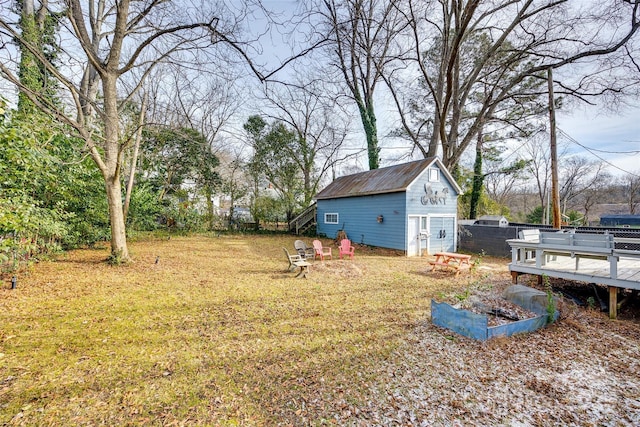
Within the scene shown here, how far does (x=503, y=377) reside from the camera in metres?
3.30

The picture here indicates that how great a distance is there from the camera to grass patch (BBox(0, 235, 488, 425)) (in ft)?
8.62

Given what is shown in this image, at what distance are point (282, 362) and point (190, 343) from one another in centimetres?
→ 147

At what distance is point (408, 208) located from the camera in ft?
40.1

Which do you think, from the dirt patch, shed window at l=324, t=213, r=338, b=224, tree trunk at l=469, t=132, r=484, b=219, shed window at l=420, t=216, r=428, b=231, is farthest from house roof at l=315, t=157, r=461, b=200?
tree trunk at l=469, t=132, r=484, b=219

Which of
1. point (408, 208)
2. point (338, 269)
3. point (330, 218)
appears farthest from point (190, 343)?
point (330, 218)

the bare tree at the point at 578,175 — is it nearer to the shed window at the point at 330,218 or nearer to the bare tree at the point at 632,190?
the bare tree at the point at 632,190

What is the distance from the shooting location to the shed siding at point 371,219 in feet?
41.0

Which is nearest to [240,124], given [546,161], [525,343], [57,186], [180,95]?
[180,95]

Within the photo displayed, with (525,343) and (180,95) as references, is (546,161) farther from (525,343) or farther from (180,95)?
(180,95)

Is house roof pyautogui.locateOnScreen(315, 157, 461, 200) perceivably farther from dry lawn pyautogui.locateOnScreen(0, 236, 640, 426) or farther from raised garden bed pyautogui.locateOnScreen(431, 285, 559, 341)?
dry lawn pyautogui.locateOnScreen(0, 236, 640, 426)

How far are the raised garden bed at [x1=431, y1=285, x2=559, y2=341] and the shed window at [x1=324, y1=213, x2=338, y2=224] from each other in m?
11.7

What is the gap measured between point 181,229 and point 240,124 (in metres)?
9.57

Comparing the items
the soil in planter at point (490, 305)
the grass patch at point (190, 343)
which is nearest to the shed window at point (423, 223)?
the grass patch at point (190, 343)

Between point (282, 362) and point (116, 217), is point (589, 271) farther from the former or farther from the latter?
point (116, 217)
